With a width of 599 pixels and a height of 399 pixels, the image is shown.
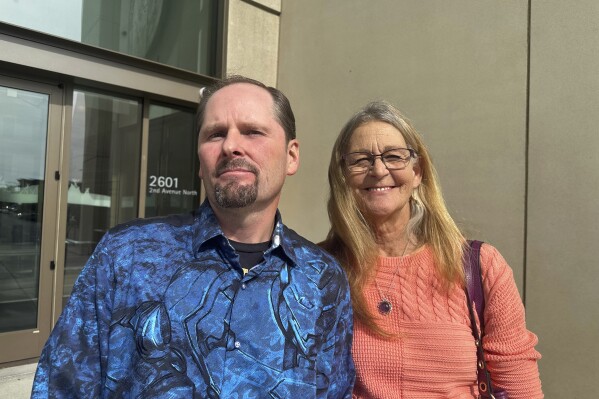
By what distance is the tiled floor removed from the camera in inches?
146

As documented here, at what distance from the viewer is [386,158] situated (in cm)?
194

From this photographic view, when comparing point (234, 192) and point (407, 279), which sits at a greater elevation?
point (234, 192)

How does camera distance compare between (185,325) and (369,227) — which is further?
(369,227)

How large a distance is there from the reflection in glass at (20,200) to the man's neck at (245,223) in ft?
12.3

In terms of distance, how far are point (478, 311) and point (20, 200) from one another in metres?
4.46

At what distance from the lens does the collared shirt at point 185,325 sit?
1.29m

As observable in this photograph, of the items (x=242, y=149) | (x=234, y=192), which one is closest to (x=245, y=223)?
(x=234, y=192)

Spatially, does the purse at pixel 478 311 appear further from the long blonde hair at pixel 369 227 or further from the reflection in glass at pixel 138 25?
the reflection in glass at pixel 138 25

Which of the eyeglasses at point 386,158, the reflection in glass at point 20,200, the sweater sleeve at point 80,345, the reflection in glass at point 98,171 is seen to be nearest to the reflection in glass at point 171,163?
the reflection in glass at point 98,171

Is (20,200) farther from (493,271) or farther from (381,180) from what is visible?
(493,271)

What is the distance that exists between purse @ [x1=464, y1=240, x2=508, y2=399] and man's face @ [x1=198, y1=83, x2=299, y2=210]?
33.2 inches

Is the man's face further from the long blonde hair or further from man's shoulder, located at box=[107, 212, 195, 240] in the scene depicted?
the long blonde hair

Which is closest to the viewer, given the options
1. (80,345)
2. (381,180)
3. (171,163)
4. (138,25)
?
(80,345)

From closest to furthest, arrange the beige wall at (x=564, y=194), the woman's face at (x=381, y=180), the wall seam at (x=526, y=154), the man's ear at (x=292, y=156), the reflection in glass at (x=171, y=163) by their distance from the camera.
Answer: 1. the man's ear at (x=292, y=156)
2. the woman's face at (x=381, y=180)
3. the beige wall at (x=564, y=194)
4. the wall seam at (x=526, y=154)
5. the reflection in glass at (x=171, y=163)
